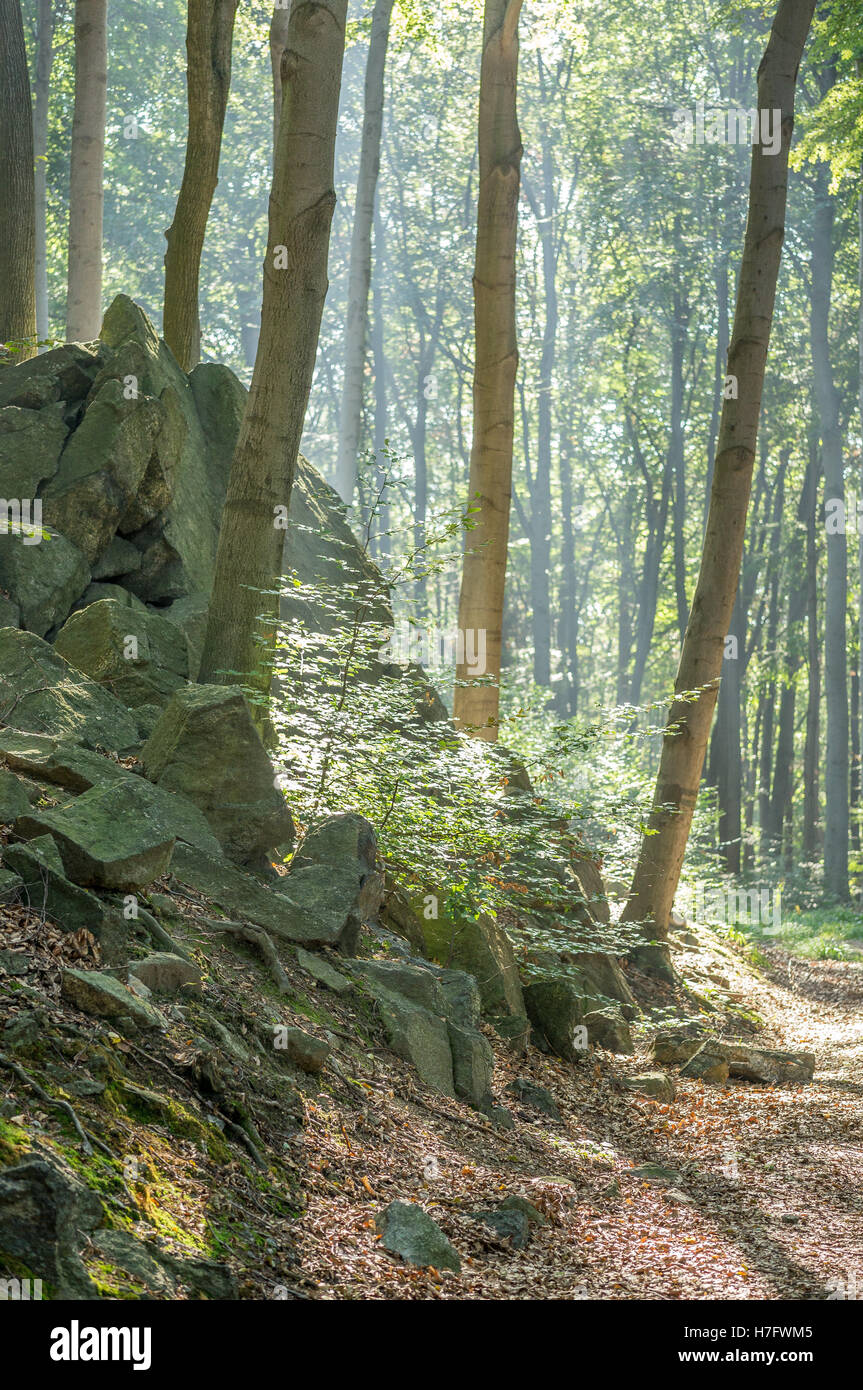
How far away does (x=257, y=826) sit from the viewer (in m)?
5.57

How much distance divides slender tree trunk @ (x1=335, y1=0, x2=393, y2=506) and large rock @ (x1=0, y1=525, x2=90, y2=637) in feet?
30.8

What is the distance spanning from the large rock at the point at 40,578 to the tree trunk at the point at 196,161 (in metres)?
3.47

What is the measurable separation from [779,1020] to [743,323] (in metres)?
6.26

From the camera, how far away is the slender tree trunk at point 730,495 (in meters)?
9.98

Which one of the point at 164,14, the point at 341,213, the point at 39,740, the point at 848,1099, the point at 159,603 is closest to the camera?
the point at 39,740

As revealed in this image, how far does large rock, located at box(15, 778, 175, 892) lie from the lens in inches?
157

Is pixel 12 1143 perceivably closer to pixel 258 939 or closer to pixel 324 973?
pixel 258 939

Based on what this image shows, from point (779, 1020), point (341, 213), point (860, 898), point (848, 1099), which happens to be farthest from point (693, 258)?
point (848, 1099)

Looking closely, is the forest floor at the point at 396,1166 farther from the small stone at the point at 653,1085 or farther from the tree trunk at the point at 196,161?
the tree trunk at the point at 196,161

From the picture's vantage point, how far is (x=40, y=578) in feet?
23.4

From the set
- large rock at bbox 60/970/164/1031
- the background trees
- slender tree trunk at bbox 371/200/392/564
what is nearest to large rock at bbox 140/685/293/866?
large rock at bbox 60/970/164/1031

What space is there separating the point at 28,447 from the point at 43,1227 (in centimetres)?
630
